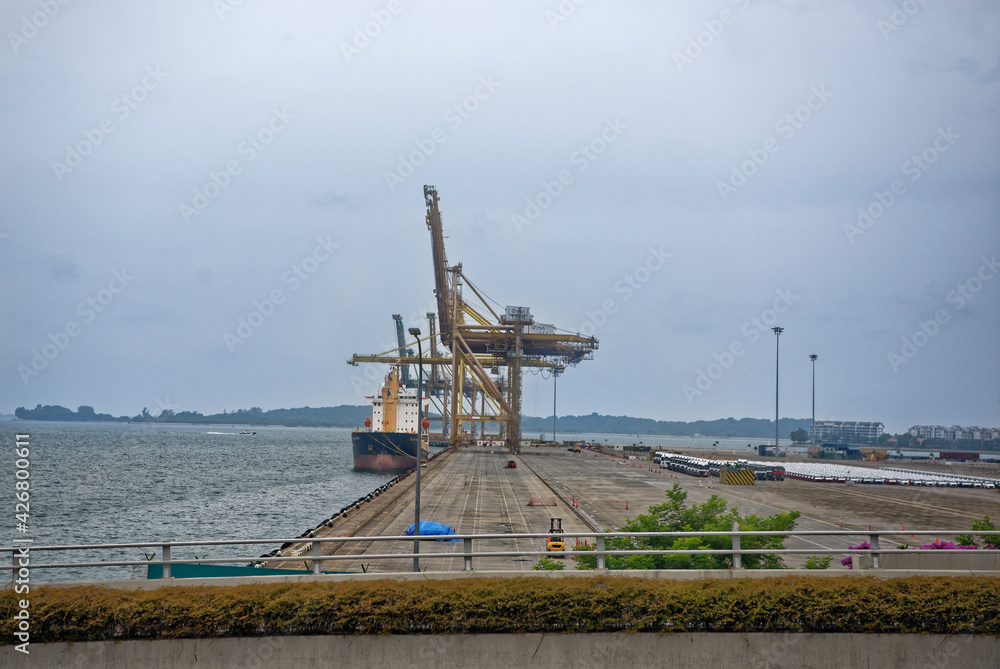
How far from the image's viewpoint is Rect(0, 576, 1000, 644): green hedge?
24.6ft

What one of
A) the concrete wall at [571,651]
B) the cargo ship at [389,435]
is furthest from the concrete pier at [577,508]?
the cargo ship at [389,435]

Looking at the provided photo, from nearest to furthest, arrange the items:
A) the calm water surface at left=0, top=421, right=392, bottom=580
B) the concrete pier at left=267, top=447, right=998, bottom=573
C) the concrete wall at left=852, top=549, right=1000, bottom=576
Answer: the concrete wall at left=852, top=549, right=1000, bottom=576
the concrete pier at left=267, top=447, right=998, bottom=573
the calm water surface at left=0, top=421, right=392, bottom=580

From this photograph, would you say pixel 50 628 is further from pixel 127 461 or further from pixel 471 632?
pixel 127 461

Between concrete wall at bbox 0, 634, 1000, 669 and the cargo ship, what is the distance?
73693 millimetres

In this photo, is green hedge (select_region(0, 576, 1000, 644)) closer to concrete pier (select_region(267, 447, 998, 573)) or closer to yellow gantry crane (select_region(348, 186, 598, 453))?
concrete pier (select_region(267, 447, 998, 573))

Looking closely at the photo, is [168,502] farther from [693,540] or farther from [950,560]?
[950,560]

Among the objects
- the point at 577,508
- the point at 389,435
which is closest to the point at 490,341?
the point at 389,435

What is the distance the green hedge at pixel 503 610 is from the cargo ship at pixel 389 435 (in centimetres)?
7358

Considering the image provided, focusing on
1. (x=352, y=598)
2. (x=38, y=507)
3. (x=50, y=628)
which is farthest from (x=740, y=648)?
(x=38, y=507)

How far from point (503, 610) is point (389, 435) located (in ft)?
268

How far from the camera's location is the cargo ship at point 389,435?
86.6 metres

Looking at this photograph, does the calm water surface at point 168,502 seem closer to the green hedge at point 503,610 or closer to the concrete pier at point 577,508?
the concrete pier at point 577,508

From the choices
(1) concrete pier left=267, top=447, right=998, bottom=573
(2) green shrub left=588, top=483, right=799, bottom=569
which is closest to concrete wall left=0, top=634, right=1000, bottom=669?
(2) green shrub left=588, top=483, right=799, bottom=569

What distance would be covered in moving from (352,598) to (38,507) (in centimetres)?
4658
